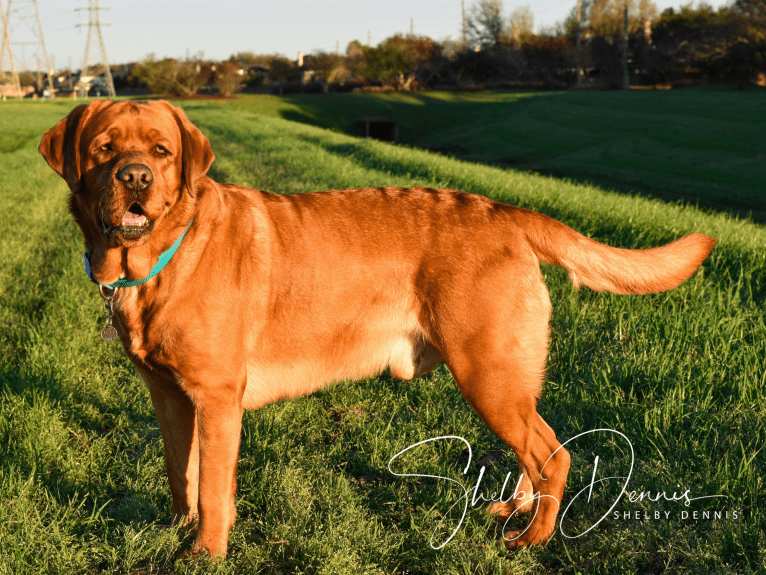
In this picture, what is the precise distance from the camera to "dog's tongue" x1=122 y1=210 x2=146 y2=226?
253 centimetres

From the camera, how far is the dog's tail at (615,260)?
2975mm

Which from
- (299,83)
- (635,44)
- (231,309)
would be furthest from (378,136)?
(231,309)

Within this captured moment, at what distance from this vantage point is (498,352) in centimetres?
279

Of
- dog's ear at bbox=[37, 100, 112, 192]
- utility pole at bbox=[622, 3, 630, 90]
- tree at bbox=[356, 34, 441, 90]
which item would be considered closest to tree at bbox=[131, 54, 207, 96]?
tree at bbox=[356, 34, 441, 90]

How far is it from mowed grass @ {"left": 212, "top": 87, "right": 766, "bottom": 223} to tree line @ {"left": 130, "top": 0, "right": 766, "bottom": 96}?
11330 mm

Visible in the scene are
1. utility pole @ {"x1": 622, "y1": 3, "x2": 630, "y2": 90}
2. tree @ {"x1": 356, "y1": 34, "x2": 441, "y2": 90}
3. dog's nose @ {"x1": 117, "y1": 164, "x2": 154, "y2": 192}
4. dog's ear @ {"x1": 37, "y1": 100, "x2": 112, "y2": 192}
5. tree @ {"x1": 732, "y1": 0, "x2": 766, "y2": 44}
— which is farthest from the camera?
tree @ {"x1": 356, "y1": 34, "x2": 441, "y2": 90}

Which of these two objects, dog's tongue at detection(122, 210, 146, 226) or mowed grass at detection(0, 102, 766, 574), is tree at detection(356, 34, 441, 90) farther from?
dog's tongue at detection(122, 210, 146, 226)

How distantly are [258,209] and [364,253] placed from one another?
0.64 m

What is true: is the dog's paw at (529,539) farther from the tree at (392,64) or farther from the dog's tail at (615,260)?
the tree at (392,64)

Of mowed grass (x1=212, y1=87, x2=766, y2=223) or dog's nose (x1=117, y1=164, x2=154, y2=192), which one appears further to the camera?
mowed grass (x1=212, y1=87, x2=766, y2=223)

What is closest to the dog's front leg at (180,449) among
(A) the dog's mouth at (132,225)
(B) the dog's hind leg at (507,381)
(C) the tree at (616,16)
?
(A) the dog's mouth at (132,225)

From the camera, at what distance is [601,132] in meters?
33.3

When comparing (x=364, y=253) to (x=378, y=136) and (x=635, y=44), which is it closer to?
(x=378, y=136)
